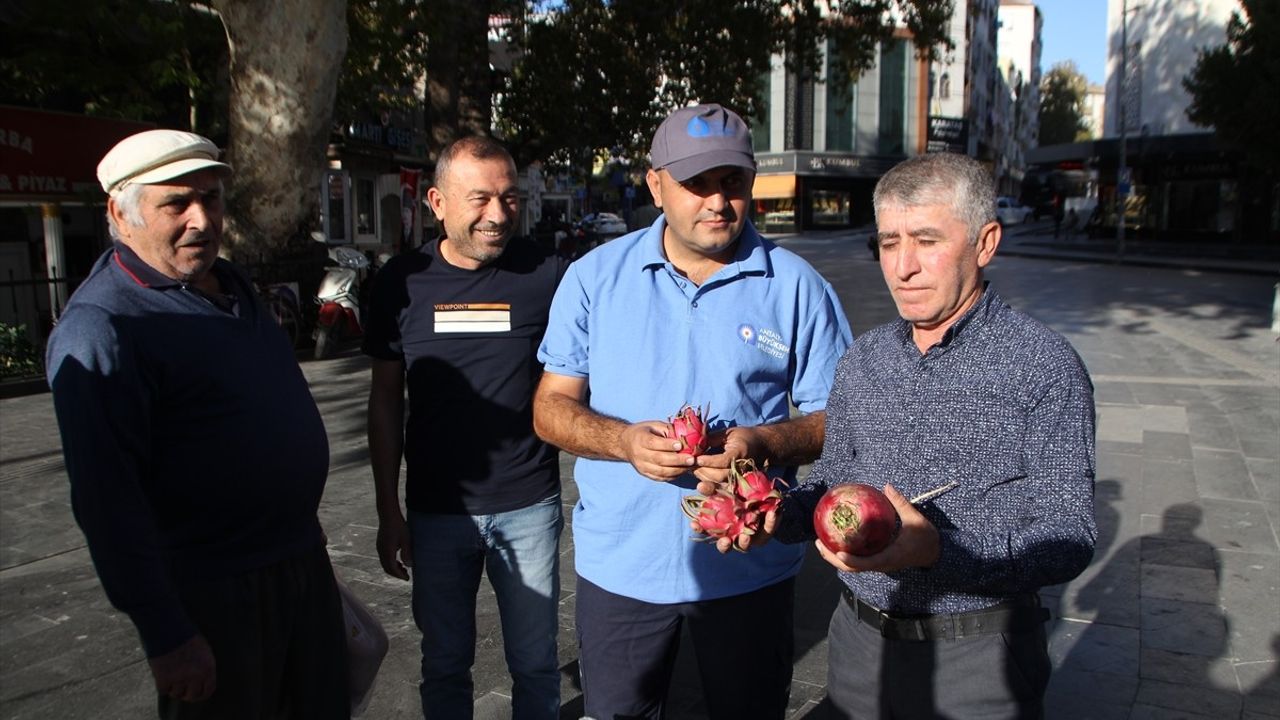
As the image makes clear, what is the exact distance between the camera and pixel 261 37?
886 centimetres

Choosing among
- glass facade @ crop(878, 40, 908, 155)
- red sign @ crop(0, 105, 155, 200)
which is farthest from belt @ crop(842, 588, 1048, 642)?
glass facade @ crop(878, 40, 908, 155)

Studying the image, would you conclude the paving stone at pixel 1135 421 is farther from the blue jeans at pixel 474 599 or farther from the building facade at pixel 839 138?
the building facade at pixel 839 138

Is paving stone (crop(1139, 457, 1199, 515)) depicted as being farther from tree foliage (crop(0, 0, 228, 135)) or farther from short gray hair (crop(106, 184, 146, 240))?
tree foliage (crop(0, 0, 228, 135))

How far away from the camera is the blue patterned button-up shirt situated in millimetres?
1829

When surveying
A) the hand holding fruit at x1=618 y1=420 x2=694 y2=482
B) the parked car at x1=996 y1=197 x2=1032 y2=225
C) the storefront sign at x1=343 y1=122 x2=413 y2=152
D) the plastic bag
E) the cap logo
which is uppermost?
the storefront sign at x1=343 y1=122 x2=413 y2=152

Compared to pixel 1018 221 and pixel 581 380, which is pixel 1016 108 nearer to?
pixel 1018 221

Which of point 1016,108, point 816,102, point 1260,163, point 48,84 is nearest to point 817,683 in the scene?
point 48,84

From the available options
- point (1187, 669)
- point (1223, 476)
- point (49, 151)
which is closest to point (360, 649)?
point (1187, 669)

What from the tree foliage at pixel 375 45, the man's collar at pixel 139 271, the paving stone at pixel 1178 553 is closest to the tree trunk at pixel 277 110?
the tree foliage at pixel 375 45

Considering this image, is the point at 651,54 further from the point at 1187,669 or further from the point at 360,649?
the point at 360,649

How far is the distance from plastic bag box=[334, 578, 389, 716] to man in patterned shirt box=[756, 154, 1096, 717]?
4.46 ft

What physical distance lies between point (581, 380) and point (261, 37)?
7.72 meters

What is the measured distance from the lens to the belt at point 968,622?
6.56 ft

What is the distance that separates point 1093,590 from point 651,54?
15623mm
